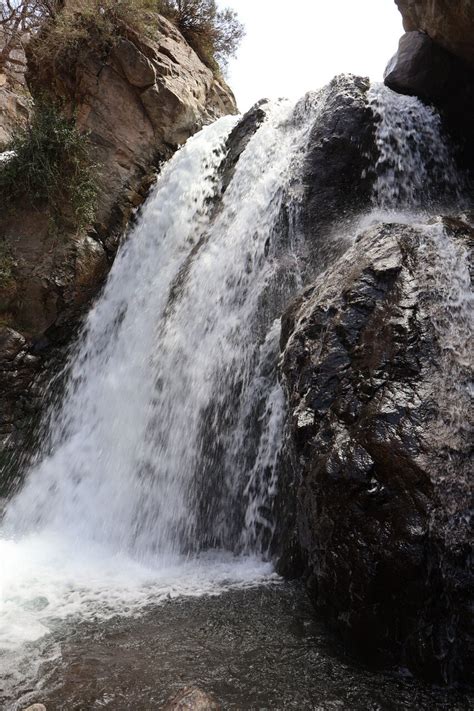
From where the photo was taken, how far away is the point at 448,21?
19.7ft

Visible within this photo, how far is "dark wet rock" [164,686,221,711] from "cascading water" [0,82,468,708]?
3.95 ft

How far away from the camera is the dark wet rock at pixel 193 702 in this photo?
237 cm

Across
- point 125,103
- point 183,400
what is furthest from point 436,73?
point 183,400

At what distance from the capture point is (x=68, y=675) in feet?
9.16

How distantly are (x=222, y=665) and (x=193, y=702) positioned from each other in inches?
17.7

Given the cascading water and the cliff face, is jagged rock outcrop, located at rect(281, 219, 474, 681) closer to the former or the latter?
the cascading water

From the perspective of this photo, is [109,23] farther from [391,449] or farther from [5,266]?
[391,449]

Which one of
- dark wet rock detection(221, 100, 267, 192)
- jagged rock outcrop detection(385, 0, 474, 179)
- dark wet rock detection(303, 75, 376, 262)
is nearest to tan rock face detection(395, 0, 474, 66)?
jagged rock outcrop detection(385, 0, 474, 179)

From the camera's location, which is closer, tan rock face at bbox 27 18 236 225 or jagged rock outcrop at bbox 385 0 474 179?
jagged rock outcrop at bbox 385 0 474 179

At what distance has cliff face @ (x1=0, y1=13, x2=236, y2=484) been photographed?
25.3ft

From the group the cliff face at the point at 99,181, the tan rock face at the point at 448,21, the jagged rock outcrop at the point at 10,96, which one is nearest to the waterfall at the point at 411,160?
the tan rock face at the point at 448,21

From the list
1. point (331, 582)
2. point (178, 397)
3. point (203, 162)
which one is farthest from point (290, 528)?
point (203, 162)

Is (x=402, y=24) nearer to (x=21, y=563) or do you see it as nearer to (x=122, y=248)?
(x=122, y=248)

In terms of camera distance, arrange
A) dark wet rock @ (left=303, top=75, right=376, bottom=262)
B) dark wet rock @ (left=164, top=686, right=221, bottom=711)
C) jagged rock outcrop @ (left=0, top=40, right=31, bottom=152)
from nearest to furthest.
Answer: dark wet rock @ (left=164, top=686, right=221, bottom=711)
dark wet rock @ (left=303, top=75, right=376, bottom=262)
jagged rock outcrop @ (left=0, top=40, right=31, bottom=152)
